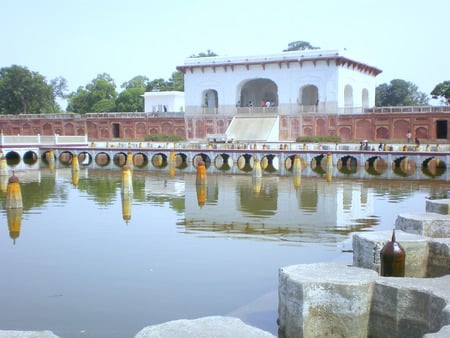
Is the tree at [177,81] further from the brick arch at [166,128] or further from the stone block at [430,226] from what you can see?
the stone block at [430,226]

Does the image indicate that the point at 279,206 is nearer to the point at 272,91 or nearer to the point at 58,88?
the point at 272,91

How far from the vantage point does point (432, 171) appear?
32.9m

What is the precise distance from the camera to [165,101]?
197ft

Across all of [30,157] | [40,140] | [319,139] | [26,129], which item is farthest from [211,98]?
[26,129]

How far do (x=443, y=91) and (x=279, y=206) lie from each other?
41854 mm

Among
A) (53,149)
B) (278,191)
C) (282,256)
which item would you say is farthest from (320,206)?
(53,149)

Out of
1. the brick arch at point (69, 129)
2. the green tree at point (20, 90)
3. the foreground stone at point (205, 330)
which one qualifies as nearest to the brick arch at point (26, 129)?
the brick arch at point (69, 129)

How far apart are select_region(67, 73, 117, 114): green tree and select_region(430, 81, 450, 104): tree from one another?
127ft

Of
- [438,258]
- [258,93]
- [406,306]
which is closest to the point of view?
[406,306]

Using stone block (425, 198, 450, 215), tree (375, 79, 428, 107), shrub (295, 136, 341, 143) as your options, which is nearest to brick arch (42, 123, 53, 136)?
shrub (295, 136, 341, 143)

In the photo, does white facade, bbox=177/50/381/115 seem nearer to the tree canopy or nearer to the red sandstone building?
the red sandstone building

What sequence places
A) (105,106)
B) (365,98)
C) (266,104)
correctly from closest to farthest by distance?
1. (266,104)
2. (365,98)
3. (105,106)

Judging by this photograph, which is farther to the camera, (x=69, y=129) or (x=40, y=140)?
(x=69, y=129)

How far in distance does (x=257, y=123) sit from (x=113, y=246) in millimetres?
34503
